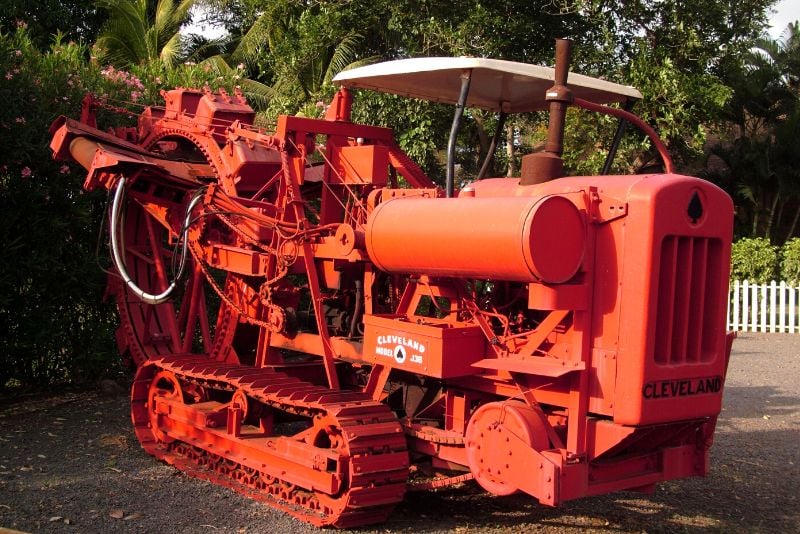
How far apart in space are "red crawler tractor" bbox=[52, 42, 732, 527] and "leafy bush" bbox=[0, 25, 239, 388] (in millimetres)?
1385

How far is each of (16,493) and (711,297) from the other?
4730mm

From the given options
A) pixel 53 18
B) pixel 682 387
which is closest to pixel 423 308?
pixel 682 387

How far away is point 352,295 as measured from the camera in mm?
7137

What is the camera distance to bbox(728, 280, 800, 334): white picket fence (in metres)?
19.8

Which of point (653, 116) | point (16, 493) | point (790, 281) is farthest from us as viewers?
point (790, 281)

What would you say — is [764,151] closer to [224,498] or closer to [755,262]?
[755,262]

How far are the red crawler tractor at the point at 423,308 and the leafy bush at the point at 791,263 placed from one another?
52.9 feet

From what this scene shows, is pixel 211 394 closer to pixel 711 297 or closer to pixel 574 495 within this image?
pixel 574 495

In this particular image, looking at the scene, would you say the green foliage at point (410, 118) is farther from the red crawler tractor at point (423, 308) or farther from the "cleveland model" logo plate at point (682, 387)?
the "cleveland model" logo plate at point (682, 387)

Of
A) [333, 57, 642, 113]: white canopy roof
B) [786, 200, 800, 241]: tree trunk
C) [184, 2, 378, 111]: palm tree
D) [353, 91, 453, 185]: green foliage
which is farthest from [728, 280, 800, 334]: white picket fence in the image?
[333, 57, 642, 113]: white canopy roof

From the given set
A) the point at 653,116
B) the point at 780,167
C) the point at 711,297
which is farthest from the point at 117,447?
the point at 780,167

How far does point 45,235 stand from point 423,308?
4003 mm

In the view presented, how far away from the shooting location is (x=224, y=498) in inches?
254

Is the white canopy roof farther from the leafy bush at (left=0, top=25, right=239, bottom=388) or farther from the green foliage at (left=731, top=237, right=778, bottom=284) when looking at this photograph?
the green foliage at (left=731, top=237, right=778, bottom=284)
